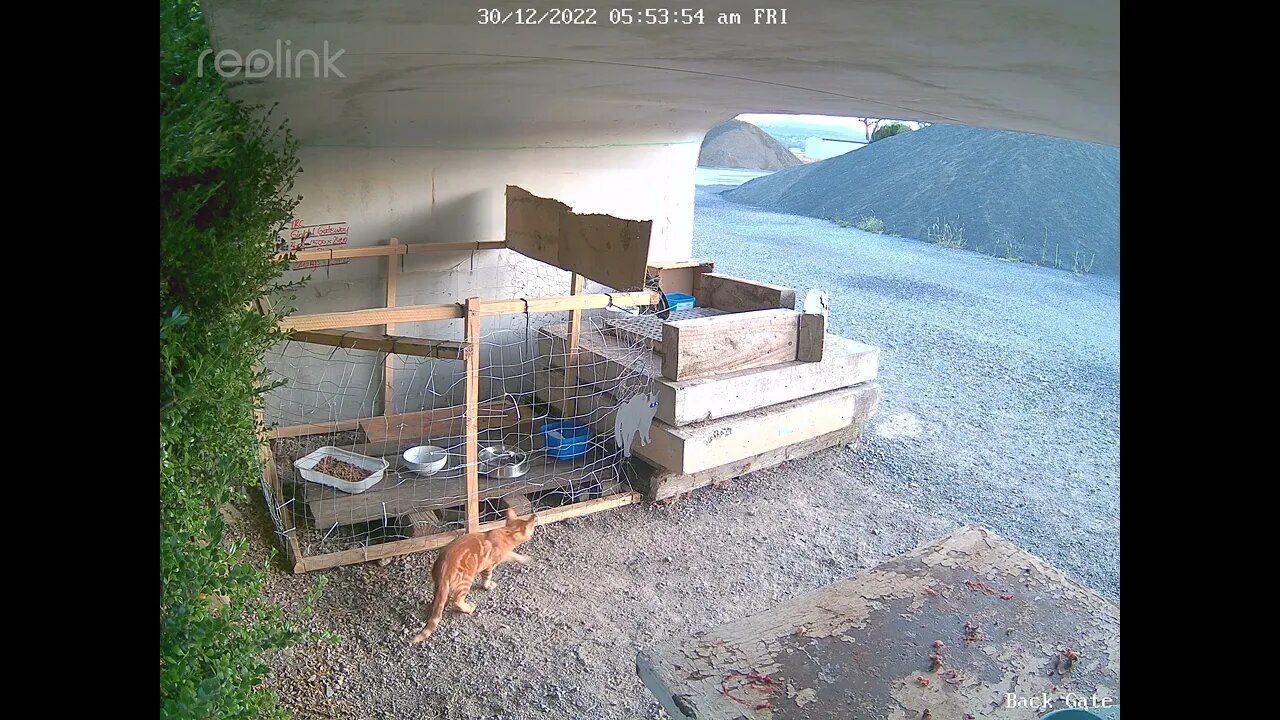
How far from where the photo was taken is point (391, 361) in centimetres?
577

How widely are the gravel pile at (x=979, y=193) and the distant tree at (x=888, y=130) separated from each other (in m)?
1.79

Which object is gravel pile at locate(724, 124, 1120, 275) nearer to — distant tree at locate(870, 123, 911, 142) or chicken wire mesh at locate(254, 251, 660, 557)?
distant tree at locate(870, 123, 911, 142)

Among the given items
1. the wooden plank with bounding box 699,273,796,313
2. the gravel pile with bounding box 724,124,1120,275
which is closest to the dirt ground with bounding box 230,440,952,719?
the wooden plank with bounding box 699,273,796,313

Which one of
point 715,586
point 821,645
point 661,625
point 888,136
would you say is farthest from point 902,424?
point 888,136

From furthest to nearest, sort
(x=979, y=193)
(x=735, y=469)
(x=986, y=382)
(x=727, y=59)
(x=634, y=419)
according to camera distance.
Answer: (x=979, y=193), (x=986, y=382), (x=735, y=469), (x=634, y=419), (x=727, y=59)

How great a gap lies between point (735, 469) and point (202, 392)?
12.1 feet

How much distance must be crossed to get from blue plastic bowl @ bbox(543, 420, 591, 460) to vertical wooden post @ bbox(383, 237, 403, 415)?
4.10 feet

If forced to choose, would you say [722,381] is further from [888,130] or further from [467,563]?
[888,130]

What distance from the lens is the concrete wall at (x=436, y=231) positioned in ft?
17.8

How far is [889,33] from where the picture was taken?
5.51 feet

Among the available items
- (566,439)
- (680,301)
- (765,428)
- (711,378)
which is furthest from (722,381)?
(680,301)

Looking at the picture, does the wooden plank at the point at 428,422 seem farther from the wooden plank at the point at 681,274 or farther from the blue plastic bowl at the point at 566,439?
the wooden plank at the point at 681,274

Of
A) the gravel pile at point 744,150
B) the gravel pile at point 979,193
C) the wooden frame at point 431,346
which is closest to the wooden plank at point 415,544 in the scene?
the wooden frame at point 431,346

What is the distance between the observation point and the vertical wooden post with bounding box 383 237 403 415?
5.51 metres
